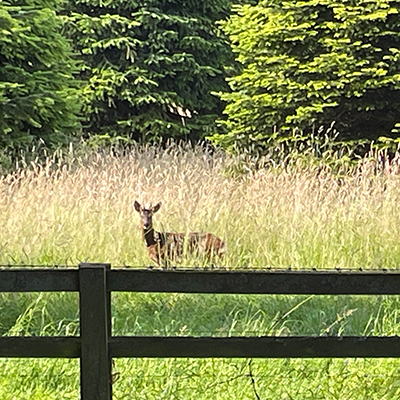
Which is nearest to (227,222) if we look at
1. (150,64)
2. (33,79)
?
(33,79)

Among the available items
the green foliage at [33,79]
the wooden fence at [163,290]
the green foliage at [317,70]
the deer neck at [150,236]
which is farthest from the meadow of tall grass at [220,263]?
the green foliage at [33,79]

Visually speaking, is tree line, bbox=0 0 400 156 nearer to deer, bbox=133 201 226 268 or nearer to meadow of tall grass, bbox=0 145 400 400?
meadow of tall grass, bbox=0 145 400 400

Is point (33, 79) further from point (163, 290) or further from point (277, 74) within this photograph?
point (163, 290)

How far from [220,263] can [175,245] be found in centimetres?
40

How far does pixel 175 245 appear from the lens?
5.52 metres

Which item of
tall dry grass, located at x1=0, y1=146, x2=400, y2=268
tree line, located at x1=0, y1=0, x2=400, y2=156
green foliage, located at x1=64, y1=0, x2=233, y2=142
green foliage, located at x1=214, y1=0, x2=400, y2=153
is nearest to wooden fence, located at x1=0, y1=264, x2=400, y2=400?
tall dry grass, located at x1=0, y1=146, x2=400, y2=268

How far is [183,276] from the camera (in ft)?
9.21

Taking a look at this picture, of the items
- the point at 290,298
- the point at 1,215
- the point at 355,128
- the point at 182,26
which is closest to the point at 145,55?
the point at 182,26

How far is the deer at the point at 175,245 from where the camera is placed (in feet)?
18.0

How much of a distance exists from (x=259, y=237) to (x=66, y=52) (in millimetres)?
4700

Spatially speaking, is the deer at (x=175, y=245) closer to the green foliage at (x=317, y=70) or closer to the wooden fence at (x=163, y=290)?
the wooden fence at (x=163, y=290)

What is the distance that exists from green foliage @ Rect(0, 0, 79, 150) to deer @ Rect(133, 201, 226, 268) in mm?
3398

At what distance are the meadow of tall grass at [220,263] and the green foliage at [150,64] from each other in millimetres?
4107

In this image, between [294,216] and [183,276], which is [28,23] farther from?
[183,276]
